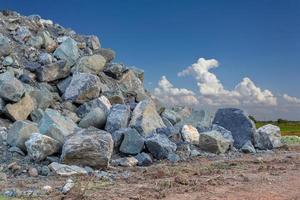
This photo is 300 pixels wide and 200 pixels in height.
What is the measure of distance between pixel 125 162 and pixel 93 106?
5.03 metres

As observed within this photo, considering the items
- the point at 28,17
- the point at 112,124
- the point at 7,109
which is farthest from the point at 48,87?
the point at 28,17

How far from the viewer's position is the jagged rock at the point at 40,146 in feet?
49.8

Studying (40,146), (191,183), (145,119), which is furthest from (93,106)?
(191,183)

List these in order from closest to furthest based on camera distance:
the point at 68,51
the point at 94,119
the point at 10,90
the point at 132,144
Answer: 1. the point at 132,144
2. the point at 10,90
3. the point at 94,119
4. the point at 68,51

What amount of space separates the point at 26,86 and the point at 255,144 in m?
10.4

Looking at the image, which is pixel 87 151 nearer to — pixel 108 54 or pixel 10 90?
pixel 10 90

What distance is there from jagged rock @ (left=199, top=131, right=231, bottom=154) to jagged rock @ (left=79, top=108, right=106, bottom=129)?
4.00 metres

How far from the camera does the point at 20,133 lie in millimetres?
16406

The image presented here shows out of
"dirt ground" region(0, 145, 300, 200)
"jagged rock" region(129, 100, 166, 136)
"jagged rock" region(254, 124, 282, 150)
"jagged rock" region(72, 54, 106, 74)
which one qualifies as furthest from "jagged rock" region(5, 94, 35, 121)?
"jagged rock" region(254, 124, 282, 150)

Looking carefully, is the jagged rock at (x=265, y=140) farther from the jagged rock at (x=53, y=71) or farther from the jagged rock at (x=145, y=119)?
the jagged rock at (x=53, y=71)

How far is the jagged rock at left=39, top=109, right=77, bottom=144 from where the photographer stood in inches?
634

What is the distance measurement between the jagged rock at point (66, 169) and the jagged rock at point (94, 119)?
15.5 ft

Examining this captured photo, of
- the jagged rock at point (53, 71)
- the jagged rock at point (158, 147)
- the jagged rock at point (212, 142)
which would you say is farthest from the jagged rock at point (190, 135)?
the jagged rock at point (53, 71)

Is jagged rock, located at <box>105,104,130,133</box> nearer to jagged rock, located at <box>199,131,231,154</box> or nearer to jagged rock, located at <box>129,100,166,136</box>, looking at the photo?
jagged rock, located at <box>129,100,166,136</box>
